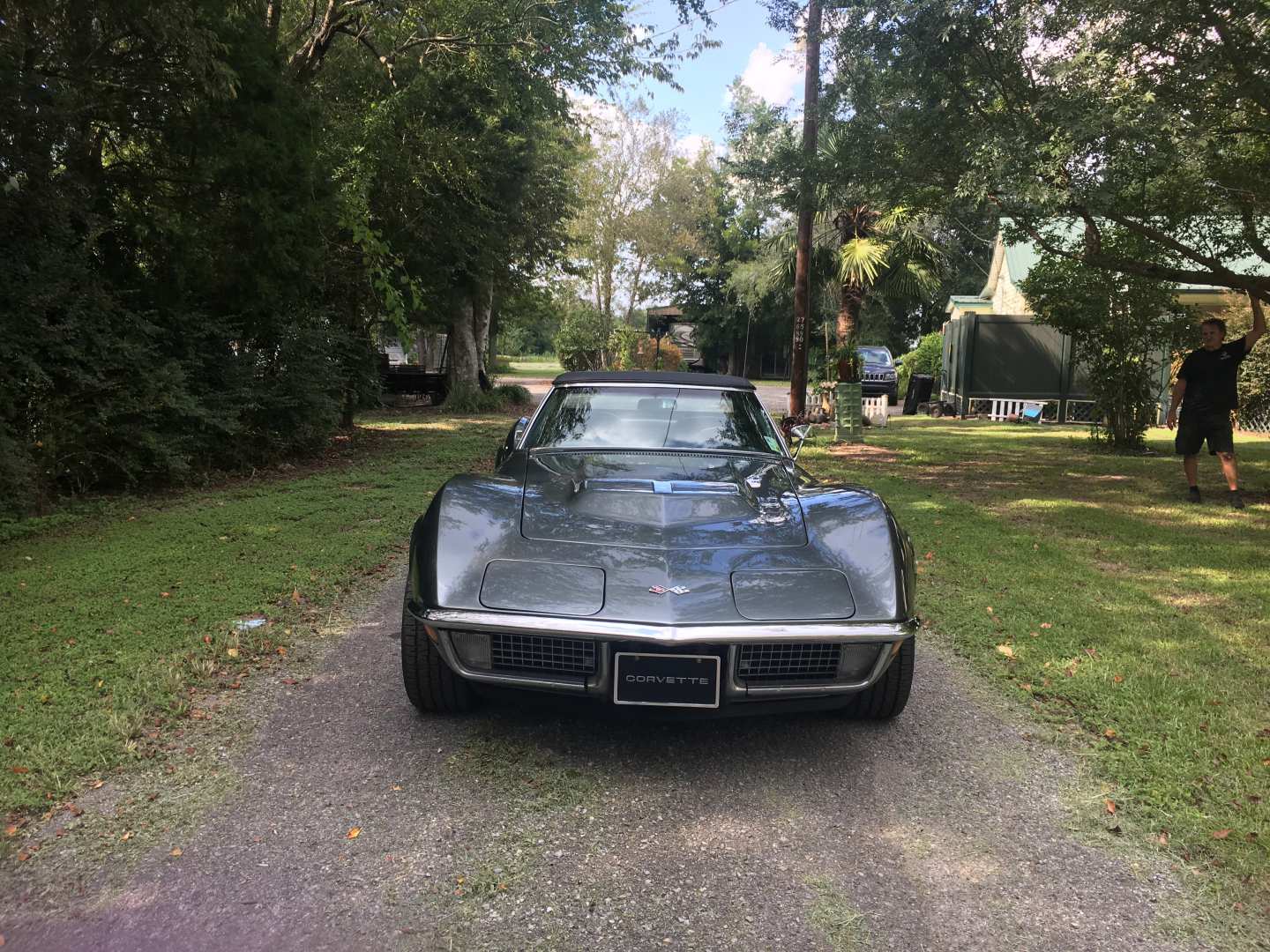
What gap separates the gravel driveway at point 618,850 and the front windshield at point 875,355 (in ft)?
72.5

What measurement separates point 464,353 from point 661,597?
19.1 m

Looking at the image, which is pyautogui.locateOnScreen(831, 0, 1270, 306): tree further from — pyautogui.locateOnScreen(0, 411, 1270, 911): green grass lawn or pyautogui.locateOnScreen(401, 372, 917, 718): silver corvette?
pyautogui.locateOnScreen(401, 372, 917, 718): silver corvette

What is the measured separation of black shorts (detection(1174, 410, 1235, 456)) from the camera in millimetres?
7770

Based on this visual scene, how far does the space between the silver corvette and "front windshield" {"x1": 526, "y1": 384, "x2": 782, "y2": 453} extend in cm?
67

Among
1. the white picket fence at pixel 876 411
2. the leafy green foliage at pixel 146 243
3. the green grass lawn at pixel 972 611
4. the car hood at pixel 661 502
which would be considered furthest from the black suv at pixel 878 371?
the car hood at pixel 661 502

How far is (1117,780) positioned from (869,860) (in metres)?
1.13

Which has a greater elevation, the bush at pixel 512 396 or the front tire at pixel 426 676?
the bush at pixel 512 396

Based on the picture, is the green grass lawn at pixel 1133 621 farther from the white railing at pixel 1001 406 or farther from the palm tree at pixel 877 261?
the palm tree at pixel 877 261

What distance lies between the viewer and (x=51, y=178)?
284 inches

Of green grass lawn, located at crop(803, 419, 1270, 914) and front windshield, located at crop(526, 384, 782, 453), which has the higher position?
front windshield, located at crop(526, 384, 782, 453)

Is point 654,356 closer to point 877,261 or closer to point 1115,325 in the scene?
→ point 877,261

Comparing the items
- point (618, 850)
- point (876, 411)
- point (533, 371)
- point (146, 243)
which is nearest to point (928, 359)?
point (876, 411)

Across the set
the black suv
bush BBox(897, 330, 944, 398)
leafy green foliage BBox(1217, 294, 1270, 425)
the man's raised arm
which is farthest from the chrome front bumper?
bush BBox(897, 330, 944, 398)

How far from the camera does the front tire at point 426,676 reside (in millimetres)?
3168
